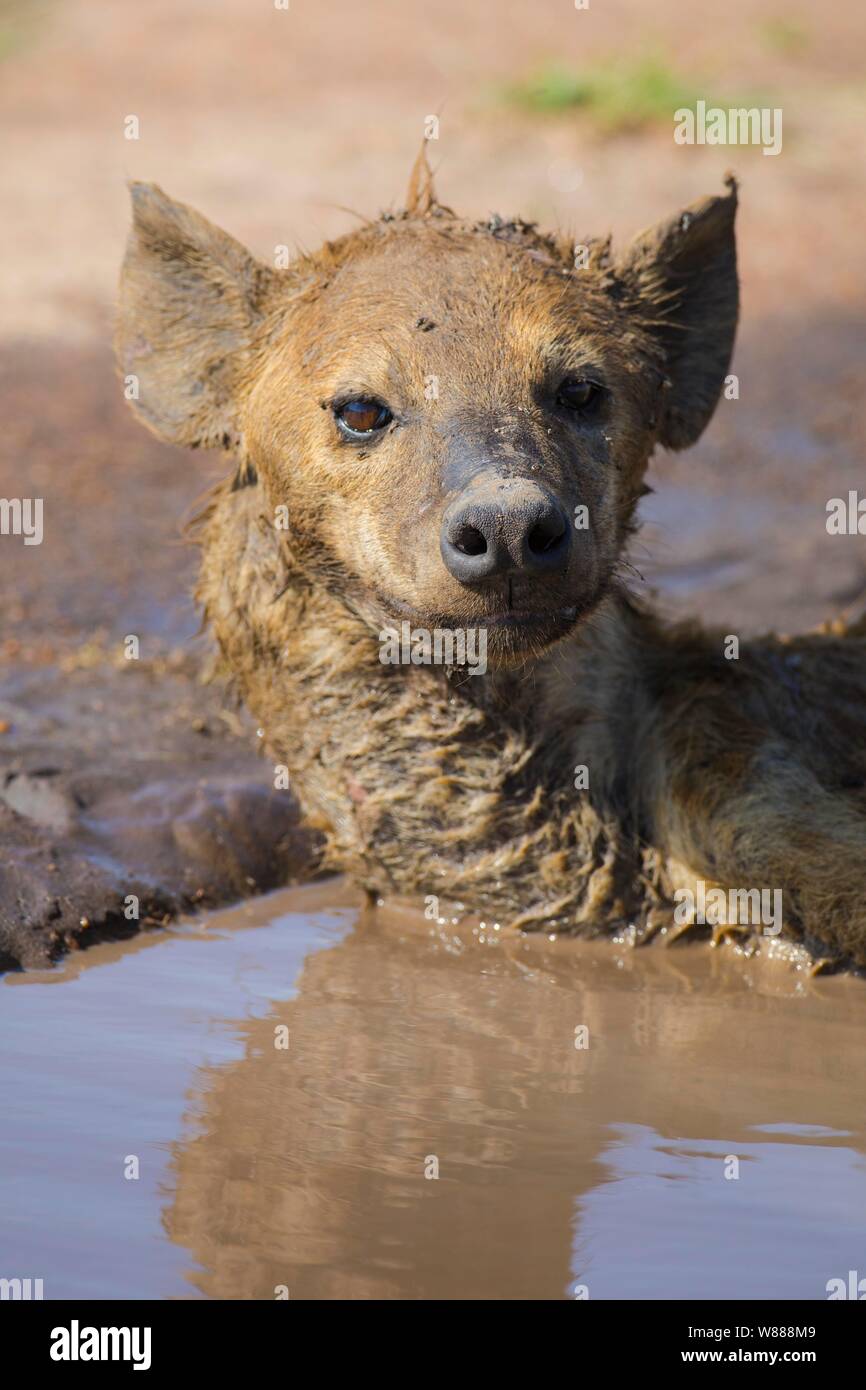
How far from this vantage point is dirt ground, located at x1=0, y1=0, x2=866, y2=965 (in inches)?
225

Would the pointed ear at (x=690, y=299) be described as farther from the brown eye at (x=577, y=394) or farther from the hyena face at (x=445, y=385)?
the brown eye at (x=577, y=394)

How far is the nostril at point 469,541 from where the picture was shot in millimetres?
4047

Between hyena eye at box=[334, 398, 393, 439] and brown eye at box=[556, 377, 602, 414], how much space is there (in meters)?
0.42

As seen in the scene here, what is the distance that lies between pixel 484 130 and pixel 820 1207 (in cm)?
1086

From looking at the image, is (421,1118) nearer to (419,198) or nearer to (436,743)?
(436,743)

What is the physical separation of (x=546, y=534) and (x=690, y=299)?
4.87 feet

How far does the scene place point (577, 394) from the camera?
4.58 metres

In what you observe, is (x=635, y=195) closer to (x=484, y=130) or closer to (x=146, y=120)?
(x=484, y=130)

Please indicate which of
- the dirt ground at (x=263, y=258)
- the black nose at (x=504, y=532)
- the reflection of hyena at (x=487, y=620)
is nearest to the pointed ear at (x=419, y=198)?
the reflection of hyena at (x=487, y=620)

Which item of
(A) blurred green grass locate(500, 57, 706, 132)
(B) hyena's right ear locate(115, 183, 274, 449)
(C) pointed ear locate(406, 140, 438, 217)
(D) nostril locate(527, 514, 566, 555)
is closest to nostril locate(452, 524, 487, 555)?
(D) nostril locate(527, 514, 566, 555)

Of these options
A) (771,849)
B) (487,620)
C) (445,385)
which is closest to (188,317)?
(445,385)

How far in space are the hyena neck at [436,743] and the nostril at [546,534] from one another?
2.58ft

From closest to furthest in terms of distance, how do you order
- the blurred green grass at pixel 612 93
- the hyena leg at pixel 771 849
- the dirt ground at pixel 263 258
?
1. the hyena leg at pixel 771 849
2. the dirt ground at pixel 263 258
3. the blurred green grass at pixel 612 93

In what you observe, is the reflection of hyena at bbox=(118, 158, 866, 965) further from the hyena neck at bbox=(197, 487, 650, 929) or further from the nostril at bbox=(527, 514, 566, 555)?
the nostril at bbox=(527, 514, 566, 555)
